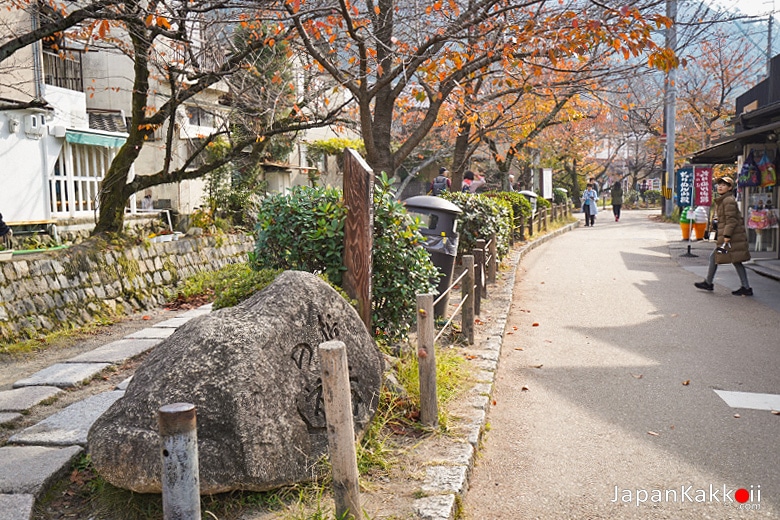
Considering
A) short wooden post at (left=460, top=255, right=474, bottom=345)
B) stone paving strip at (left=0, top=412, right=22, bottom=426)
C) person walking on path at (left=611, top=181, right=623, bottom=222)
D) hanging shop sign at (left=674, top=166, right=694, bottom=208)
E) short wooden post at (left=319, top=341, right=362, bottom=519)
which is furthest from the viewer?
person walking on path at (left=611, top=181, right=623, bottom=222)

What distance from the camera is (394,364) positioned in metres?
5.75

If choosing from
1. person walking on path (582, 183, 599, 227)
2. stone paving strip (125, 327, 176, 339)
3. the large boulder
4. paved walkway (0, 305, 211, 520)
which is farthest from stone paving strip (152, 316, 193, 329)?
person walking on path (582, 183, 599, 227)

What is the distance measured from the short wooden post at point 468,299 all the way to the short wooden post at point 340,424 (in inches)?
168

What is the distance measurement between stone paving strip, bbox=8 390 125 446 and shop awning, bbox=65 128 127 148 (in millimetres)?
11757

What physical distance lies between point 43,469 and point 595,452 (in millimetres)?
3698

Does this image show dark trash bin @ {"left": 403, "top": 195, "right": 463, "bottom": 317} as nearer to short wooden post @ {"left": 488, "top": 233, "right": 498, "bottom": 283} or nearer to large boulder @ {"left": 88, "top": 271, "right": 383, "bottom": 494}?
short wooden post @ {"left": 488, "top": 233, "right": 498, "bottom": 283}

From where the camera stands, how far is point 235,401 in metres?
3.57

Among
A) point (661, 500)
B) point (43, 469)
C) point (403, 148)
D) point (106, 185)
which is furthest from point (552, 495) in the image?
point (106, 185)

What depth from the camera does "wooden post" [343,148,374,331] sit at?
5480mm

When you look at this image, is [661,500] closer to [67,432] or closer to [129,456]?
[129,456]

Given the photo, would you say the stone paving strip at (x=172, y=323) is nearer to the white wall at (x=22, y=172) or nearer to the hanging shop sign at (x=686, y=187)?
the white wall at (x=22, y=172)

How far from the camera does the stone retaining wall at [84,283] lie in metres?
8.84

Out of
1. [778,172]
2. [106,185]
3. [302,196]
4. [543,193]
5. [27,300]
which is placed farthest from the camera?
[543,193]

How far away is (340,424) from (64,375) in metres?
4.28
